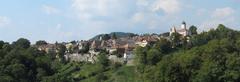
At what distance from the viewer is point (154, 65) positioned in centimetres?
11200

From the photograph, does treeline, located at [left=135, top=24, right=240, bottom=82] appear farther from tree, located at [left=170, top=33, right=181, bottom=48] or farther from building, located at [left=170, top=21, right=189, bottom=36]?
building, located at [left=170, top=21, right=189, bottom=36]

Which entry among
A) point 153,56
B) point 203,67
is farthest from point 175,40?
point 203,67

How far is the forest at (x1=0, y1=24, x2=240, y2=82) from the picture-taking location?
280 feet

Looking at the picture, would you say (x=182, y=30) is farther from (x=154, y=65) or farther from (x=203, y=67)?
(x=203, y=67)

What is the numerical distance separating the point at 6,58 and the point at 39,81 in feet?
28.2

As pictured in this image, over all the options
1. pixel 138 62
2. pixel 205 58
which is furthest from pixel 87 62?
pixel 205 58

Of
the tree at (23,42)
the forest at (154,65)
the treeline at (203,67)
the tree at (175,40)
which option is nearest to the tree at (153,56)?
the forest at (154,65)

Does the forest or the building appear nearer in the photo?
the forest

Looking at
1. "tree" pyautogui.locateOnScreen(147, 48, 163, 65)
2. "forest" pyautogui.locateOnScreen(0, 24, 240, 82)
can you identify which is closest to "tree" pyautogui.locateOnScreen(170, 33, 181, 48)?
"forest" pyautogui.locateOnScreen(0, 24, 240, 82)

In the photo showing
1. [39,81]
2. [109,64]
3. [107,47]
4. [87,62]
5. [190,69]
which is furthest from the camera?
[107,47]

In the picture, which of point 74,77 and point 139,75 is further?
point 74,77

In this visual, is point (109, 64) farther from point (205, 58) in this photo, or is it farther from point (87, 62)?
point (205, 58)

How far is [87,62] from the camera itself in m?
135

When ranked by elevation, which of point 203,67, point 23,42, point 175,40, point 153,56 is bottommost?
point 203,67
